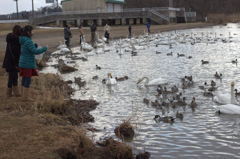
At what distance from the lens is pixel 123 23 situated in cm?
6575

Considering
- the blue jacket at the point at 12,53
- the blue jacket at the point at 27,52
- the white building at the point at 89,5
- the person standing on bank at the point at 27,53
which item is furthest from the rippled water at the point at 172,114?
the white building at the point at 89,5

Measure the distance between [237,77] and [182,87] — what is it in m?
3.02

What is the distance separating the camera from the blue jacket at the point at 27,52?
27.4ft

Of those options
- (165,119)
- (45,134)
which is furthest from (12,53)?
(165,119)

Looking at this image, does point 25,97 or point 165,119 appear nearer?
point 165,119

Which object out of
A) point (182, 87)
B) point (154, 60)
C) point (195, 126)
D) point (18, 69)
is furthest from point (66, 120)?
point (154, 60)

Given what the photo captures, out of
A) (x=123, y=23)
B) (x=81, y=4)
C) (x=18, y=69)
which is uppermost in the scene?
(x=81, y=4)

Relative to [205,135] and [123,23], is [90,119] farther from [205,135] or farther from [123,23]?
[123,23]

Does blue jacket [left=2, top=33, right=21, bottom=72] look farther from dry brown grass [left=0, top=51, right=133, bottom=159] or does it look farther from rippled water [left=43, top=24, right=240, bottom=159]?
rippled water [left=43, top=24, right=240, bottom=159]

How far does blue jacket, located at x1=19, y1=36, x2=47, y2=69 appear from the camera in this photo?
8344 mm

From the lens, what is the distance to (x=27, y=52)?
855 cm

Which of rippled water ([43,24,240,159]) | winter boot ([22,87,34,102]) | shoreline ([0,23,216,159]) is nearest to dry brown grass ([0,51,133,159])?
shoreline ([0,23,216,159])

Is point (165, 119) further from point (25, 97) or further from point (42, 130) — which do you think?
point (25, 97)

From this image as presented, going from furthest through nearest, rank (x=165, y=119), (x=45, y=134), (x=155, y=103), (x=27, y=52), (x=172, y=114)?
(x=155, y=103) → (x=172, y=114) → (x=27, y=52) → (x=165, y=119) → (x=45, y=134)
